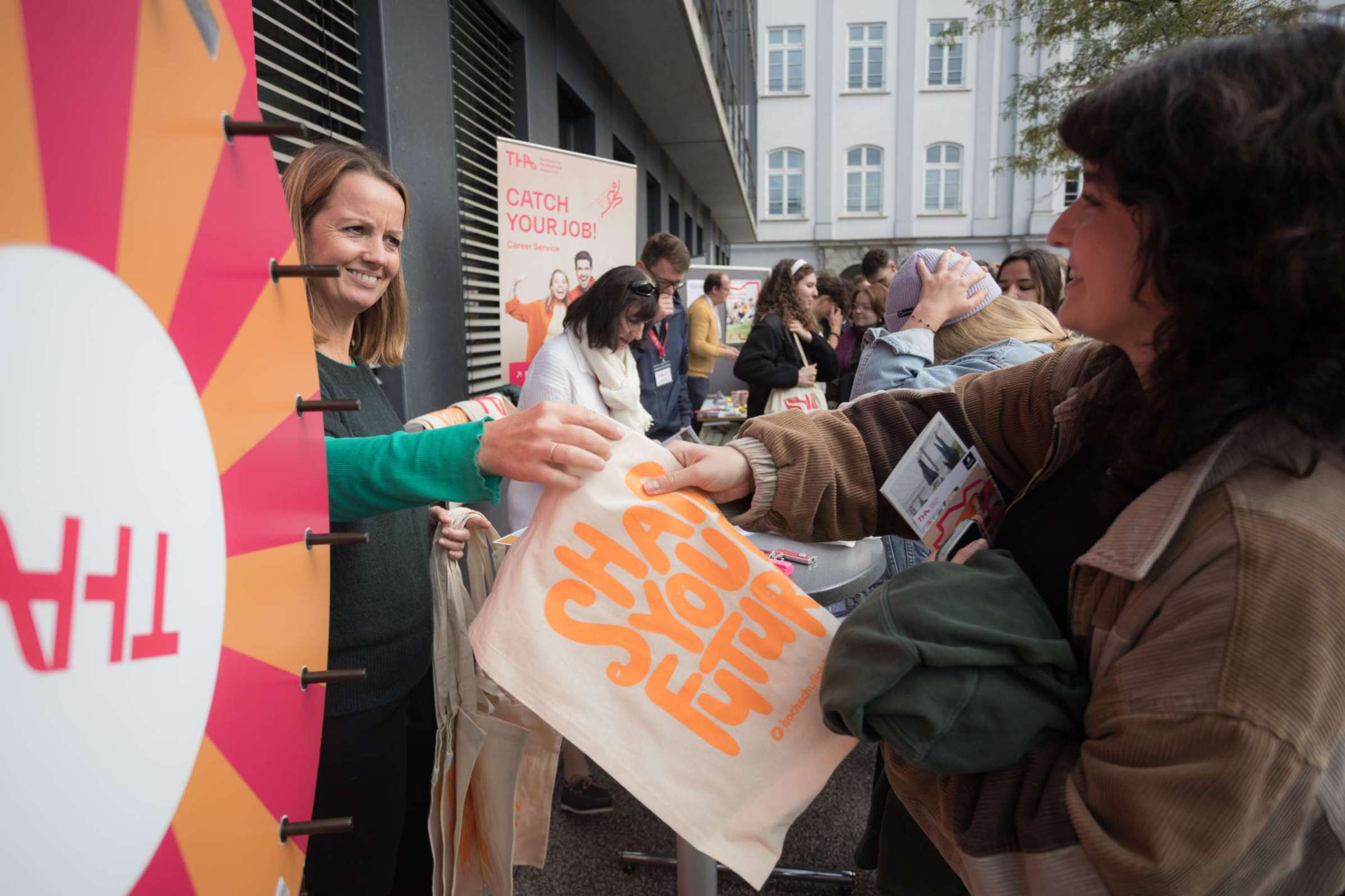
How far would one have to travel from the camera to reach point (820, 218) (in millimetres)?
28172

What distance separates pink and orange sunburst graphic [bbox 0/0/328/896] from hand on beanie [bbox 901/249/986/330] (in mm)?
2181

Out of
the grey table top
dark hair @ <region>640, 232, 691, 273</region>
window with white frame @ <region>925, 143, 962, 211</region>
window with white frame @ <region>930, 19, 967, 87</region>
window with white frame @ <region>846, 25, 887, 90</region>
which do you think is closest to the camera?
the grey table top

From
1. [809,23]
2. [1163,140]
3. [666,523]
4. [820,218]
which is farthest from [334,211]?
[809,23]

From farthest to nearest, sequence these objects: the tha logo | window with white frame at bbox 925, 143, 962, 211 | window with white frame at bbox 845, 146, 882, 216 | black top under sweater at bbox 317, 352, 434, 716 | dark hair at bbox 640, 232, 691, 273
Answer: window with white frame at bbox 845, 146, 882, 216 < window with white frame at bbox 925, 143, 962, 211 < dark hair at bbox 640, 232, 691, 273 < black top under sweater at bbox 317, 352, 434, 716 < the tha logo

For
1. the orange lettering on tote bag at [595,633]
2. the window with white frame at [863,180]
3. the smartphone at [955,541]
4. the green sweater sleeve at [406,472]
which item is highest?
the window with white frame at [863,180]

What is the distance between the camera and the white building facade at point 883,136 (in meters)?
26.6

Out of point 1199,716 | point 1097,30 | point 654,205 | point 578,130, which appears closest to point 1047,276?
point 1199,716

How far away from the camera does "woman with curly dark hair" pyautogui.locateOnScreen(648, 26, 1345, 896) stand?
697 millimetres

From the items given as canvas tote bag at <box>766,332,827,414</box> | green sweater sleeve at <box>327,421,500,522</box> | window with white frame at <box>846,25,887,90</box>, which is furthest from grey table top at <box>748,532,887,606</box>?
window with white frame at <box>846,25,887,90</box>

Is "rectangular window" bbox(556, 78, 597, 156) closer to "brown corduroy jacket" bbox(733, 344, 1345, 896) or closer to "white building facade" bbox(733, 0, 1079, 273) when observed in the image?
"brown corduroy jacket" bbox(733, 344, 1345, 896)

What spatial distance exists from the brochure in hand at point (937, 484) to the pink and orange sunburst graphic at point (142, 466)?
0.91 m

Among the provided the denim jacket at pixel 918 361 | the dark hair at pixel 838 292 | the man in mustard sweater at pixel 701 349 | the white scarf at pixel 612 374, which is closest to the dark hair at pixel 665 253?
the white scarf at pixel 612 374

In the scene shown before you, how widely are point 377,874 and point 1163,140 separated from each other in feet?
5.51

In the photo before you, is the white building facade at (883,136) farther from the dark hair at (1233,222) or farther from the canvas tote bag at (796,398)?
the dark hair at (1233,222)
